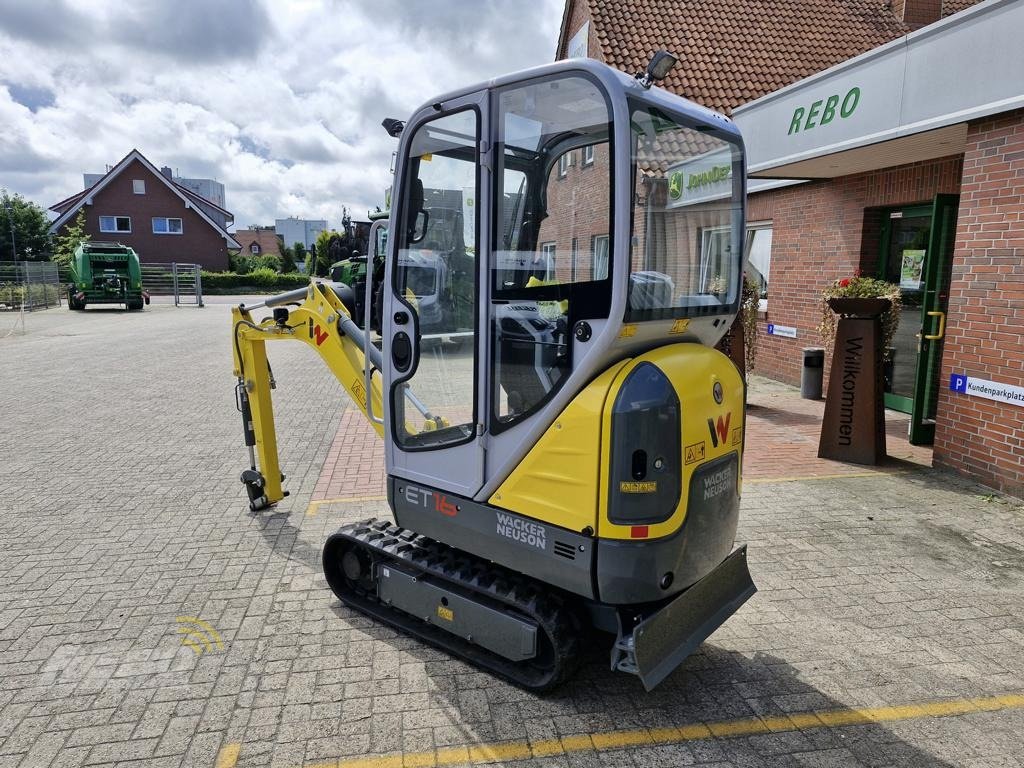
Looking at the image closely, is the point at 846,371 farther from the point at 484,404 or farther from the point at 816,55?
the point at 816,55

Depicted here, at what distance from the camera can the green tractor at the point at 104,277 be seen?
26906 millimetres

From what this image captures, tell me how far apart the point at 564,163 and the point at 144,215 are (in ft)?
163

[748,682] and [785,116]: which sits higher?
[785,116]

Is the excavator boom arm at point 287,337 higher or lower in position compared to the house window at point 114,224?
lower

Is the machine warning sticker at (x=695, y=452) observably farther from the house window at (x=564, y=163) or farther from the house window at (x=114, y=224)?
the house window at (x=114, y=224)

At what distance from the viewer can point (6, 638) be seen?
3.85 m

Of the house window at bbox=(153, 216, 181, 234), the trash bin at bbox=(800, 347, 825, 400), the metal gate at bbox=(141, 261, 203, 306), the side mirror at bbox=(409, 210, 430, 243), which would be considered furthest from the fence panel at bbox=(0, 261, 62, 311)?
the side mirror at bbox=(409, 210, 430, 243)

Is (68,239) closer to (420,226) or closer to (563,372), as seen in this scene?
(420,226)

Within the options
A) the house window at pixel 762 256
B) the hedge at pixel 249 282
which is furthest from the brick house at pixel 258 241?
the house window at pixel 762 256

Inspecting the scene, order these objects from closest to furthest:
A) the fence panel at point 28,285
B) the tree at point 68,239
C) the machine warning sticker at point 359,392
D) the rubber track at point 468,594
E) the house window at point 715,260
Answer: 1. the rubber track at point 468,594
2. the house window at point 715,260
3. the machine warning sticker at point 359,392
4. the fence panel at point 28,285
5. the tree at point 68,239

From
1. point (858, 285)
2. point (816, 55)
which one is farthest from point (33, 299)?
point (858, 285)

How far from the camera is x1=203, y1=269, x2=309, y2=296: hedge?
43.8m

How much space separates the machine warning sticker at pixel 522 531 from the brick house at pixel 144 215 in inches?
1935

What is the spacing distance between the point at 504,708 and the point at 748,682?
1.18 m
